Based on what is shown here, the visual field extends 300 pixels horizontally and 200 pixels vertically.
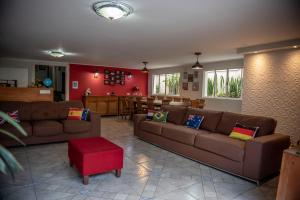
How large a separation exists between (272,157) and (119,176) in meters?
2.17

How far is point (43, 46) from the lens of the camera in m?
5.19

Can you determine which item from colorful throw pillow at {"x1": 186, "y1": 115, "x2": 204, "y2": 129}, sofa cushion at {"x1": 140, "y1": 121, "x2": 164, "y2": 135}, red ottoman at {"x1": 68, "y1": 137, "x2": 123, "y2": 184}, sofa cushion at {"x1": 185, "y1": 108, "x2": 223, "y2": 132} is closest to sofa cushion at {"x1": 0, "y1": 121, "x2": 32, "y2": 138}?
red ottoman at {"x1": 68, "y1": 137, "x2": 123, "y2": 184}

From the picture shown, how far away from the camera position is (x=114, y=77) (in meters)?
9.55

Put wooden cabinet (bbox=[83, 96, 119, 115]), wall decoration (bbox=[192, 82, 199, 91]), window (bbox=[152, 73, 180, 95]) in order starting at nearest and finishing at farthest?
wall decoration (bbox=[192, 82, 199, 91]), wooden cabinet (bbox=[83, 96, 119, 115]), window (bbox=[152, 73, 180, 95])

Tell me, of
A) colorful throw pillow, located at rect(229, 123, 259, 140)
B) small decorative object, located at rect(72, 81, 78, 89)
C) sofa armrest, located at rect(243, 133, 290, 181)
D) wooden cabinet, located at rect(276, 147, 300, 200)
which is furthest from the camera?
small decorative object, located at rect(72, 81, 78, 89)

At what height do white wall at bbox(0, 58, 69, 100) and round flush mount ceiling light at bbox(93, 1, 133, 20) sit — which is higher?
round flush mount ceiling light at bbox(93, 1, 133, 20)

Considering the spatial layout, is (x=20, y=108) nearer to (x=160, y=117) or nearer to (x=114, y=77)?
(x=160, y=117)

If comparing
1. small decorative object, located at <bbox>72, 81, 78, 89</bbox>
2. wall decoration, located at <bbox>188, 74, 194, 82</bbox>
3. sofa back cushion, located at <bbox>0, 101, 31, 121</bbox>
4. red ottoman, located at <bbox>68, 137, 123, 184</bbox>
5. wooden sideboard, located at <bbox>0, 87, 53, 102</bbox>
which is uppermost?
wall decoration, located at <bbox>188, 74, 194, 82</bbox>

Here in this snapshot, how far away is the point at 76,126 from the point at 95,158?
199 cm

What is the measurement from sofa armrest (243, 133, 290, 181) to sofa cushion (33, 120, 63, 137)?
3547mm

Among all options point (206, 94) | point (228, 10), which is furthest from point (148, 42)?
point (206, 94)

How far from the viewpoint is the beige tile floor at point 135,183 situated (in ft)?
7.75

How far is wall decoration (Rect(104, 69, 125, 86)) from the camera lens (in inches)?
367

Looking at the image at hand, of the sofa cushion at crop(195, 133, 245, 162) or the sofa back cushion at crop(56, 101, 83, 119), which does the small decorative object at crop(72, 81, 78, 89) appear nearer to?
the sofa back cushion at crop(56, 101, 83, 119)
